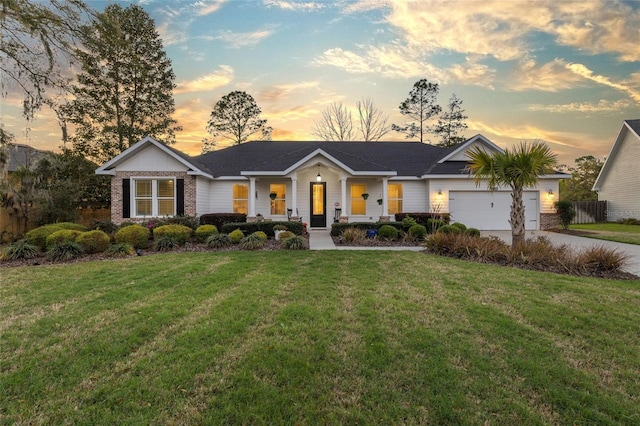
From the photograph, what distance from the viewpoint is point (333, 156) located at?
14523 millimetres

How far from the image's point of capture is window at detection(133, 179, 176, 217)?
1386 cm

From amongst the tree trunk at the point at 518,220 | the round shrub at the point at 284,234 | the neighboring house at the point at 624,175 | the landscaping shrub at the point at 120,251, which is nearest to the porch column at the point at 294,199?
the round shrub at the point at 284,234

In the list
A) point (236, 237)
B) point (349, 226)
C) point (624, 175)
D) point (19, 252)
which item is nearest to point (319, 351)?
point (236, 237)

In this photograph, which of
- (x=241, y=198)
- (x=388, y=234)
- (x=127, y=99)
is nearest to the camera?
(x=388, y=234)

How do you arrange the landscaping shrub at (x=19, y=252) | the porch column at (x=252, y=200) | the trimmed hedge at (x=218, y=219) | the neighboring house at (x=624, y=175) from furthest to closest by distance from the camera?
1. the neighboring house at (x=624, y=175)
2. the porch column at (x=252, y=200)
3. the trimmed hedge at (x=218, y=219)
4. the landscaping shrub at (x=19, y=252)

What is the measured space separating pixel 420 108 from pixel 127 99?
24.7 m

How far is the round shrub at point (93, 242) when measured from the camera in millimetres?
8930

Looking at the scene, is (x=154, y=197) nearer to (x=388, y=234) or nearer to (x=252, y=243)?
(x=252, y=243)

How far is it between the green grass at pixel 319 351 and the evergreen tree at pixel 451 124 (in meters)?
25.4

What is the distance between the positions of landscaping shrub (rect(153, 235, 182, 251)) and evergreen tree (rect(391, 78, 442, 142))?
959 inches

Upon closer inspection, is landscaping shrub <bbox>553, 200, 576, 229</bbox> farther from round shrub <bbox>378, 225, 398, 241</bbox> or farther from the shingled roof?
round shrub <bbox>378, 225, 398, 241</bbox>

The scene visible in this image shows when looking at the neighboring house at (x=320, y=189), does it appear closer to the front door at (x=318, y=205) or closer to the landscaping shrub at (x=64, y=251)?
the front door at (x=318, y=205)

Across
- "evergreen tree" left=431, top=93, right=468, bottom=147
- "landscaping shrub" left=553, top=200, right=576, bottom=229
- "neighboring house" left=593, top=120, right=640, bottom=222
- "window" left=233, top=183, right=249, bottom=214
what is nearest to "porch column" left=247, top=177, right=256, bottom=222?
"window" left=233, top=183, right=249, bottom=214

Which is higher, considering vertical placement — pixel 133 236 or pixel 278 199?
pixel 278 199
